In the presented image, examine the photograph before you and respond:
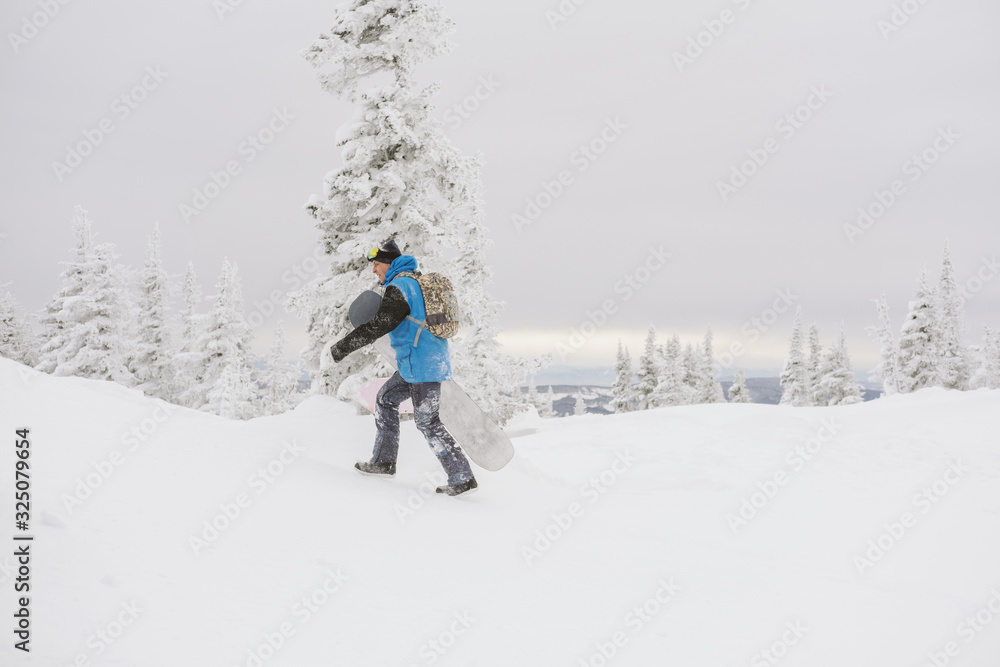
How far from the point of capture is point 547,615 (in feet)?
12.0

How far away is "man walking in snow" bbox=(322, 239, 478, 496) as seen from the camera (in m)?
5.71

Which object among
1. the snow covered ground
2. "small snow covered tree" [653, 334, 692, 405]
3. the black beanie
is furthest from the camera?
"small snow covered tree" [653, 334, 692, 405]

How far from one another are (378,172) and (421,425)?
26.3 feet

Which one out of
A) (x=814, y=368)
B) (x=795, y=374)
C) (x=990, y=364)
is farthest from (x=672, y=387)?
(x=990, y=364)

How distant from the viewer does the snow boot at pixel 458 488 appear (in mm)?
5957

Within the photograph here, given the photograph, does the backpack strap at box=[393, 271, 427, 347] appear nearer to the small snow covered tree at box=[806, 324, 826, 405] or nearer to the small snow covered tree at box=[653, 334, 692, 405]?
the small snow covered tree at box=[653, 334, 692, 405]

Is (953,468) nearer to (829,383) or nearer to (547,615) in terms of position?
(547,615)

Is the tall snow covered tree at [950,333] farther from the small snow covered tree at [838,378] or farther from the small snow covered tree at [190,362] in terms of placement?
the small snow covered tree at [190,362]

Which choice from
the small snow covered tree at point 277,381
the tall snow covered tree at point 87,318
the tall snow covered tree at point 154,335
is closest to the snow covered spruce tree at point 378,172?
the tall snow covered tree at point 87,318

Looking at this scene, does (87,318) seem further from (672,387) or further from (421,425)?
(672,387)

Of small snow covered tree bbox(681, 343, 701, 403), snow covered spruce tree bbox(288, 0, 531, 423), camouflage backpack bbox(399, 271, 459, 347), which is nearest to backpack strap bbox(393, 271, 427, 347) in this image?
camouflage backpack bbox(399, 271, 459, 347)

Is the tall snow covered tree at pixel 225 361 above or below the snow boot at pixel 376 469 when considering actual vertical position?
below

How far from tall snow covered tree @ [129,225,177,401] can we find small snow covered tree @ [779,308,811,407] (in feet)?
173

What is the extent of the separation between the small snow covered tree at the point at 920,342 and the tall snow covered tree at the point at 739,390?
2559 centimetres
